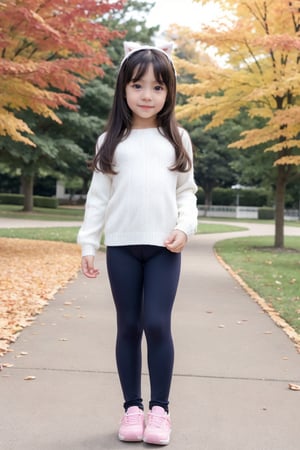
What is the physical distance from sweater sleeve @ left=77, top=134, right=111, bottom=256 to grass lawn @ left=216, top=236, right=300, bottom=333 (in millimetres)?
3057

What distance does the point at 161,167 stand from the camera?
2941 millimetres

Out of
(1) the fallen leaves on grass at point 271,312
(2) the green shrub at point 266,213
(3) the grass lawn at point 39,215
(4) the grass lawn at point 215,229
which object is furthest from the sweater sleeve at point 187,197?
(2) the green shrub at point 266,213

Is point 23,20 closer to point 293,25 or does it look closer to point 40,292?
point 40,292

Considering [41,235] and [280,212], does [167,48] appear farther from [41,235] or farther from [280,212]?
[41,235]

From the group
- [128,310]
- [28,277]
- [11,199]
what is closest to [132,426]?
[128,310]

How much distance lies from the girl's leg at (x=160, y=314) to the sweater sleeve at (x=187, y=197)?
169mm

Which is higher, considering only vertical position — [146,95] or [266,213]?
[146,95]

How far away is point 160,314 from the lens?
2.86 metres

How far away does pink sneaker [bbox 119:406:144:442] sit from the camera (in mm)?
2889

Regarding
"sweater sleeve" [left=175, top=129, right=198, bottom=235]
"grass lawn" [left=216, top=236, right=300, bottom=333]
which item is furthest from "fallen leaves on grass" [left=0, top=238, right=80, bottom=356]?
"grass lawn" [left=216, top=236, right=300, bottom=333]

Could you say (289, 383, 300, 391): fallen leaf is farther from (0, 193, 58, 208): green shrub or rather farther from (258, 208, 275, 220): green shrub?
(0, 193, 58, 208): green shrub

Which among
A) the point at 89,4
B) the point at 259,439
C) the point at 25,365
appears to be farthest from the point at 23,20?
the point at 259,439

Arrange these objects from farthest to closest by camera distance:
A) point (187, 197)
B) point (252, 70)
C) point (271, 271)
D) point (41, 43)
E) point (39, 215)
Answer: point (39, 215) → point (252, 70) → point (41, 43) → point (271, 271) → point (187, 197)

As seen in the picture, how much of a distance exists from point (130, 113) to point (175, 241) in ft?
2.19
